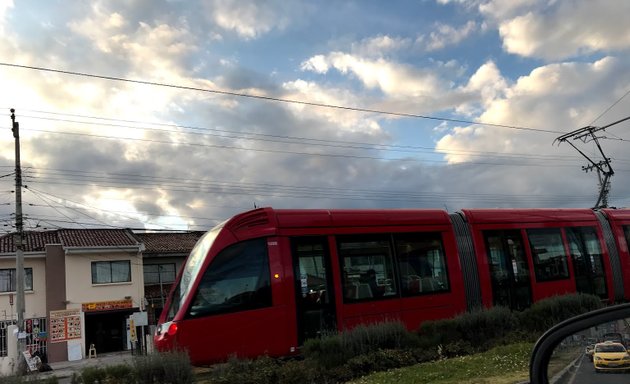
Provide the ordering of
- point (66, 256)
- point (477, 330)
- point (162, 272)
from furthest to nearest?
point (162, 272) < point (66, 256) < point (477, 330)

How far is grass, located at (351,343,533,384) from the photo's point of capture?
24.5 ft

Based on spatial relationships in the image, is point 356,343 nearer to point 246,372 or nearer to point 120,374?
point 246,372

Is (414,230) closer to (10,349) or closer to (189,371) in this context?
(189,371)

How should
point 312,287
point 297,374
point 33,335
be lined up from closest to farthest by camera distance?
point 297,374
point 312,287
point 33,335

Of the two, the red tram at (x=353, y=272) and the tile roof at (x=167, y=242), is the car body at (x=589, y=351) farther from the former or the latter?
the tile roof at (x=167, y=242)

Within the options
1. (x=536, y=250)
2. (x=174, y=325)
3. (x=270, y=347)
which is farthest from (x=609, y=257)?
(x=174, y=325)

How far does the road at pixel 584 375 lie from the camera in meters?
2.18

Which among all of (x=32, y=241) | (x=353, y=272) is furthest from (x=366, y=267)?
(x=32, y=241)

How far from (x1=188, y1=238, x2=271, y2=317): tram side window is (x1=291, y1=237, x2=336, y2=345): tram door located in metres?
0.68

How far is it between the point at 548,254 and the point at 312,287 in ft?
24.1

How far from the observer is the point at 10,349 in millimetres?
35906

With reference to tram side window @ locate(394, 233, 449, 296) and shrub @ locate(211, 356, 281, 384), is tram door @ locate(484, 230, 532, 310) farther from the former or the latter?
shrub @ locate(211, 356, 281, 384)

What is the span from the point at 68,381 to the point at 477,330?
7.84m

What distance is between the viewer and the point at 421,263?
12688 millimetres
